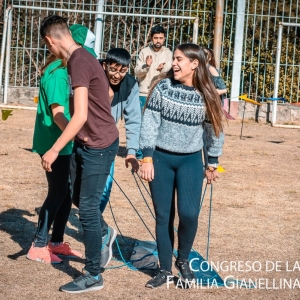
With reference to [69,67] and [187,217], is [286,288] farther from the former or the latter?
[69,67]

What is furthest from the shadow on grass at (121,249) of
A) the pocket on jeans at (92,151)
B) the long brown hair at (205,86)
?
the long brown hair at (205,86)

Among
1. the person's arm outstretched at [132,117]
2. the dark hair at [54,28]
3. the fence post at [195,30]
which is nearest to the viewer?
the dark hair at [54,28]

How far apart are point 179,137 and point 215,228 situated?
200 cm

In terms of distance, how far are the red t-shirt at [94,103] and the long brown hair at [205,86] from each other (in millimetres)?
410

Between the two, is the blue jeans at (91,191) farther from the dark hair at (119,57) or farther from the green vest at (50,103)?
the dark hair at (119,57)

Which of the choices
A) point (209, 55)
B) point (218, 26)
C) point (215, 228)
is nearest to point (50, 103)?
point (215, 228)

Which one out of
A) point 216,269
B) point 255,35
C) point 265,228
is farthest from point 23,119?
point 216,269

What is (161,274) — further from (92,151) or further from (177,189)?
(92,151)

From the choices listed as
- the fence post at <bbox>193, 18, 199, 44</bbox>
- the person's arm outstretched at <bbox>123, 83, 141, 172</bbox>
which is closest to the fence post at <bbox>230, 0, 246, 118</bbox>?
the fence post at <bbox>193, 18, 199, 44</bbox>

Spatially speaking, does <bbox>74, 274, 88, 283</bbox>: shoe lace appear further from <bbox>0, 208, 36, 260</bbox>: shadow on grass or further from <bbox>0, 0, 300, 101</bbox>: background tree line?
<bbox>0, 0, 300, 101</bbox>: background tree line

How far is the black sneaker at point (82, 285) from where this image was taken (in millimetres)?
4777

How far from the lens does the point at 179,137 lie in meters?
4.92

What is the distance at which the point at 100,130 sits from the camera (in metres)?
4.72

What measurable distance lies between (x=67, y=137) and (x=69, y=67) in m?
0.44
